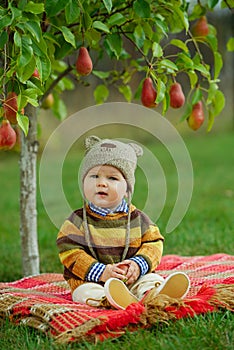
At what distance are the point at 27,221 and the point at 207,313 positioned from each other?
112 cm

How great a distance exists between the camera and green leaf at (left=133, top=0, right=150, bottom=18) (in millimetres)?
2492

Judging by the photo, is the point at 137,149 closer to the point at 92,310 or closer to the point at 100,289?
the point at 100,289

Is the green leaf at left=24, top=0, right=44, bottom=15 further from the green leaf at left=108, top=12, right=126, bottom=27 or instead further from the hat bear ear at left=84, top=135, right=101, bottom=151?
the hat bear ear at left=84, top=135, right=101, bottom=151

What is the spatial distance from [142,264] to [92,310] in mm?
282

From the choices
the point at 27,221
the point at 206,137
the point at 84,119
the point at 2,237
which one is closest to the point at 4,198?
the point at 2,237

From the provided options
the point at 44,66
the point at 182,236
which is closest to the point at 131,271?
the point at 44,66

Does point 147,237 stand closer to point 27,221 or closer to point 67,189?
point 27,221

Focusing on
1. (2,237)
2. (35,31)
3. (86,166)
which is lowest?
(2,237)

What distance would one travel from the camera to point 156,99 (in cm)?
248

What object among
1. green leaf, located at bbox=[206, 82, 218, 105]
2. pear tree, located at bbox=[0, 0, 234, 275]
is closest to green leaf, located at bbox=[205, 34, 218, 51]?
pear tree, located at bbox=[0, 0, 234, 275]

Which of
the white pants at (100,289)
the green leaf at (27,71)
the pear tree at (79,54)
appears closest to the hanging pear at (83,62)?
the pear tree at (79,54)

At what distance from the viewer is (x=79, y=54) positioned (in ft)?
8.43

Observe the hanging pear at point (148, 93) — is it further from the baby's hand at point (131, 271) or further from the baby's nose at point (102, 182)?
the baby's hand at point (131, 271)

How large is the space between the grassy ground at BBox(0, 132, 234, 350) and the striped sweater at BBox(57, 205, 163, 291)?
314 mm
